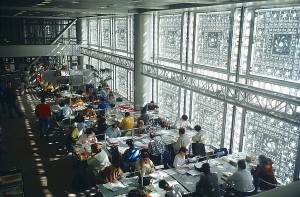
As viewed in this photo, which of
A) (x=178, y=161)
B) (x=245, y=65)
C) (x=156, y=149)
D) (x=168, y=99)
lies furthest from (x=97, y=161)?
(x=168, y=99)

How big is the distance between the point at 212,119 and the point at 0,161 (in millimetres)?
8353

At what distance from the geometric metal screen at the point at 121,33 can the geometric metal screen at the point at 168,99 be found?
17.3 feet

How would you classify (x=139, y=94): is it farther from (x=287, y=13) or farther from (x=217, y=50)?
(x=287, y=13)

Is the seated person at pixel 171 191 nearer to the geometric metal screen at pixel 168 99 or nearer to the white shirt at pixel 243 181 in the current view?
the white shirt at pixel 243 181

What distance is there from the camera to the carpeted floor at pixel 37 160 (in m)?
9.61

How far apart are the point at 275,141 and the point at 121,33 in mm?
13753

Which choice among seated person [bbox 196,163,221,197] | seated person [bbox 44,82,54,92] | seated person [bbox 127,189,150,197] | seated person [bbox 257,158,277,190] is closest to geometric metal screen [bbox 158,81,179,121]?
seated person [bbox 257,158,277,190]

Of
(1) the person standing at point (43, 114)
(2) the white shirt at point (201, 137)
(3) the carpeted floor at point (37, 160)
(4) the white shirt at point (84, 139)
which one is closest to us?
(3) the carpeted floor at point (37, 160)

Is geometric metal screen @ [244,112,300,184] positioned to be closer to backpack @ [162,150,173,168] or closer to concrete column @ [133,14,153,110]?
backpack @ [162,150,173,168]

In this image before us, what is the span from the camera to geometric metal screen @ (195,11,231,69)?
37.1ft

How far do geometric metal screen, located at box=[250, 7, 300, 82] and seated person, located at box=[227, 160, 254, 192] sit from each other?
10.4 ft

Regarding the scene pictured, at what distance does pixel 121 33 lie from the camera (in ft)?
67.6

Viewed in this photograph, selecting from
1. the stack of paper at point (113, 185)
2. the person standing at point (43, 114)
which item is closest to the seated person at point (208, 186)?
the stack of paper at point (113, 185)

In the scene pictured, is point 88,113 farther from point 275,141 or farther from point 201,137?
point 275,141
